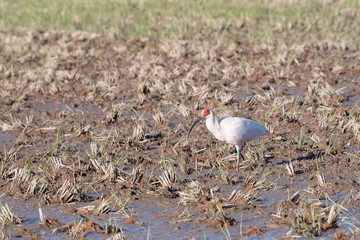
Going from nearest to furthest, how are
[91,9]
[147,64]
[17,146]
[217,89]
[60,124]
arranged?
[17,146], [60,124], [217,89], [147,64], [91,9]

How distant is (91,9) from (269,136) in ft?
39.6

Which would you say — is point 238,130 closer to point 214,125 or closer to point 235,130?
point 235,130

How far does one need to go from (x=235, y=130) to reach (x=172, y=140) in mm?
1510

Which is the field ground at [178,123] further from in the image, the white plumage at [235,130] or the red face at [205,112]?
the red face at [205,112]

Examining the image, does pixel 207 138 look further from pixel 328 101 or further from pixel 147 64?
pixel 147 64

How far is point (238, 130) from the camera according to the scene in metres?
7.44

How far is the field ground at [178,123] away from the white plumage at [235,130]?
27 centimetres

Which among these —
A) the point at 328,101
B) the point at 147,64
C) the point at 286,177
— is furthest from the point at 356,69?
the point at 286,177

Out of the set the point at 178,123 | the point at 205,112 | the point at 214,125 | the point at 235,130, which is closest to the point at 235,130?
the point at 235,130

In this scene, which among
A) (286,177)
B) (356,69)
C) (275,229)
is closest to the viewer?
(275,229)

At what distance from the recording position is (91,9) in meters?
19.5

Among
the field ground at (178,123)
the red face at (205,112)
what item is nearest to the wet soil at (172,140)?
the field ground at (178,123)

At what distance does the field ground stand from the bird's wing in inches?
11.8

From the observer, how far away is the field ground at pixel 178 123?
599cm
